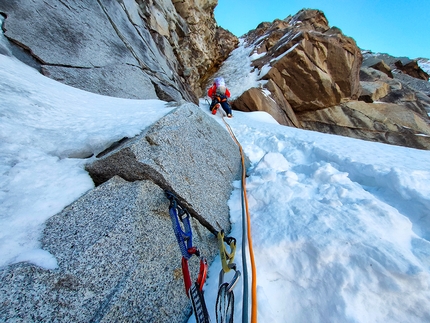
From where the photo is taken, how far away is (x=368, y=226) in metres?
1.59

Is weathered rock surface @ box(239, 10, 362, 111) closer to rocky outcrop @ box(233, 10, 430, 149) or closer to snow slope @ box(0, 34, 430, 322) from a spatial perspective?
rocky outcrop @ box(233, 10, 430, 149)

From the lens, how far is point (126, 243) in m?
1.28

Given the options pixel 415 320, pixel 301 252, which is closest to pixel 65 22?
pixel 301 252

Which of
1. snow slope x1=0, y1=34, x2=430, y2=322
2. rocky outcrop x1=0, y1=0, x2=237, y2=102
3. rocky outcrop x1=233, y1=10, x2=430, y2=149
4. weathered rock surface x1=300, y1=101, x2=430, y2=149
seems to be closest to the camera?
snow slope x1=0, y1=34, x2=430, y2=322

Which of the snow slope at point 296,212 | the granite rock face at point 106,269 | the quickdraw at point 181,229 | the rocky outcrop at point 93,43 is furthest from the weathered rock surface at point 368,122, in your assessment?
the granite rock face at point 106,269

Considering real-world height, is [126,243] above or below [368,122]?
below

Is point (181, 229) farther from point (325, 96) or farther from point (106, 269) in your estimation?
point (325, 96)

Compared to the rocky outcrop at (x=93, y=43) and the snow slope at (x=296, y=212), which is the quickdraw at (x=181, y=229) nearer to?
the snow slope at (x=296, y=212)

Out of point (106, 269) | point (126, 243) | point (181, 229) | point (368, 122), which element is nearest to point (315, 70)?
point (368, 122)

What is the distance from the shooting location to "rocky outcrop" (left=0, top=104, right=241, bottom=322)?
96cm

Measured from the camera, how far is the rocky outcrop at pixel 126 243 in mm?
964

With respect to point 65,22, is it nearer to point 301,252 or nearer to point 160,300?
point 160,300

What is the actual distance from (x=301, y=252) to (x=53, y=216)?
6.23 ft

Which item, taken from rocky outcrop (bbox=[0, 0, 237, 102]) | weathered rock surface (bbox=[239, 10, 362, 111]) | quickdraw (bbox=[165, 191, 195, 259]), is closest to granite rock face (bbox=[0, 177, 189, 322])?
quickdraw (bbox=[165, 191, 195, 259])
